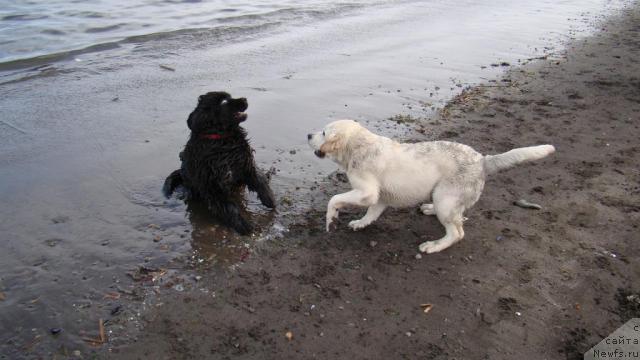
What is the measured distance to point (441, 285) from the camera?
4.18 m

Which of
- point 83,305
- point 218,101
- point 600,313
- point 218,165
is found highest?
point 218,101

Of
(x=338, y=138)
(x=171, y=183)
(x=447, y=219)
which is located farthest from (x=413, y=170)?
(x=171, y=183)

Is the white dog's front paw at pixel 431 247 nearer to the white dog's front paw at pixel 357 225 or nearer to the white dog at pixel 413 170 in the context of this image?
the white dog at pixel 413 170

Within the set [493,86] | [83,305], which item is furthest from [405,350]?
[493,86]

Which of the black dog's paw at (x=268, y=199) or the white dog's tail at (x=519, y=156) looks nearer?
the white dog's tail at (x=519, y=156)

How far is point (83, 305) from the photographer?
3.86 meters

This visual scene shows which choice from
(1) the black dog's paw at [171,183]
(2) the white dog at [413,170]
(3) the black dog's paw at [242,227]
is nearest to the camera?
(2) the white dog at [413,170]

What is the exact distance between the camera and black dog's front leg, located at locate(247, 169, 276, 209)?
17.2 ft

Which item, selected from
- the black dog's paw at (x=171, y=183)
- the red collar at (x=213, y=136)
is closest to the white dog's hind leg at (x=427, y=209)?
the red collar at (x=213, y=136)

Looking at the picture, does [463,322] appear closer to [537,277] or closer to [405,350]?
[405,350]

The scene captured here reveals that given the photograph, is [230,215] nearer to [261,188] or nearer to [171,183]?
[261,188]

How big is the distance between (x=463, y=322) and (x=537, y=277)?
0.95m

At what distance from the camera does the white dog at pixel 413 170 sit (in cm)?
431

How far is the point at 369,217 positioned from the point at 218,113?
1852mm
